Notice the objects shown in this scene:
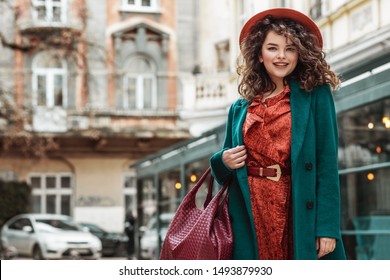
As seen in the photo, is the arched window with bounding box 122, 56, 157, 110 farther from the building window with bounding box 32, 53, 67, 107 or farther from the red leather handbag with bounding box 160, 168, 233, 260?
the red leather handbag with bounding box 160, 168, 233, 260

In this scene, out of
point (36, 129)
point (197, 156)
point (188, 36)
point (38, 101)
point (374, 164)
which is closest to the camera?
point (374, 164)

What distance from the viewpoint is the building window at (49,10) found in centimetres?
→ 823

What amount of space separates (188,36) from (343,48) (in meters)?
2.21

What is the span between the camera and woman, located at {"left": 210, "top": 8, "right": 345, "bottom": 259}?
2387mm

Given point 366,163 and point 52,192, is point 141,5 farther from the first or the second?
point 52,192

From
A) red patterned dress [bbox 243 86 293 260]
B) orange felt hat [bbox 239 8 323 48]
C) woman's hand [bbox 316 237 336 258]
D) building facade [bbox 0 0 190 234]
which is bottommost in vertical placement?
woman's hand [bbox 316 237 336 258]

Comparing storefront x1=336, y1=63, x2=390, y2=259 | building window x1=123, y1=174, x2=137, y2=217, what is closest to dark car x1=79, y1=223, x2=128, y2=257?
building window x1=123, y1=174, x2=137, y2=217

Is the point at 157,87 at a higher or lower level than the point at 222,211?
higher

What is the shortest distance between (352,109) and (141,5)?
2300 millimetres

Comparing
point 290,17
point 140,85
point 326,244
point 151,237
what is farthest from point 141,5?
point 326,244

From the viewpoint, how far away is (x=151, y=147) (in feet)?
32.4
